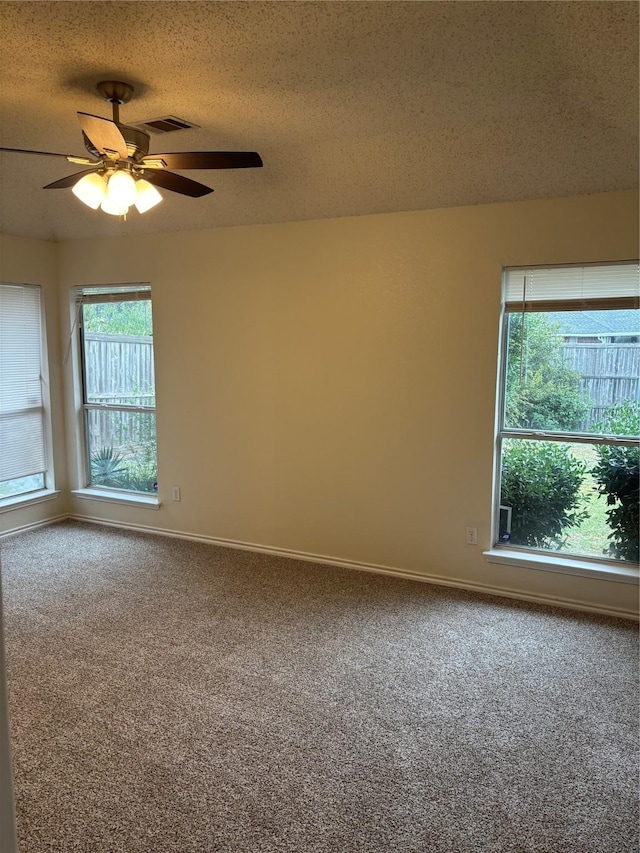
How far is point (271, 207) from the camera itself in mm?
3898

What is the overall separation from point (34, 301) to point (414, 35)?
12.5 ft

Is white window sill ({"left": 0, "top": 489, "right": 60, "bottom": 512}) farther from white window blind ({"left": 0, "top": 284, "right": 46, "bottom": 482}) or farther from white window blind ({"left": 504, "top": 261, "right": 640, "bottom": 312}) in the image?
white window blind ({"left": 504, "top": 261, "right": 640, "bottom": 312})

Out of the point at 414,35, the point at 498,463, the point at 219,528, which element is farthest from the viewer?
the point at 219,528

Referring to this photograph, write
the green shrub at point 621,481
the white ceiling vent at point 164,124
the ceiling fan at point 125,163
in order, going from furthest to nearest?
the green shrub at point 621,481 < the white ceiling vent at point 164,124 < the ceiling fan at point 125,163

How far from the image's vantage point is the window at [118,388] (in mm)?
4809

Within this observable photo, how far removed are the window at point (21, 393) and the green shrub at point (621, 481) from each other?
426 centimetres

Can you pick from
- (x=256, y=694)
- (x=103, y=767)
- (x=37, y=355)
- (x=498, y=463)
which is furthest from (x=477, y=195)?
(x=37, y=355)

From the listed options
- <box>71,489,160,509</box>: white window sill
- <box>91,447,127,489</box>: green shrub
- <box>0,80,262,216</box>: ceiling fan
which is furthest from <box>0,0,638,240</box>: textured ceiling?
<box>71,489,160,509</box>: white window sill

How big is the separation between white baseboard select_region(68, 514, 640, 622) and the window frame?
8.5 inches

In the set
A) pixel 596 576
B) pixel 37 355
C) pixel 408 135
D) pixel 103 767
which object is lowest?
pixel 103 767

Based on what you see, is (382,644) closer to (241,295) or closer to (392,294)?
(392,294)

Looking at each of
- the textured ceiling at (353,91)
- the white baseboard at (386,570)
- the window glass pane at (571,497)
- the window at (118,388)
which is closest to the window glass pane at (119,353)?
the window at (118,388)

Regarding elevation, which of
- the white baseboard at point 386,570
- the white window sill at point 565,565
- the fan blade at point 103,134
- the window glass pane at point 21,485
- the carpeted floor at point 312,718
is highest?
the fan blade at point 103,134

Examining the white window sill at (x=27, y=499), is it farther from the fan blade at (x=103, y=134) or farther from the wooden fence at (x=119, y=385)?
the fan blade at (x=103, y=134)
